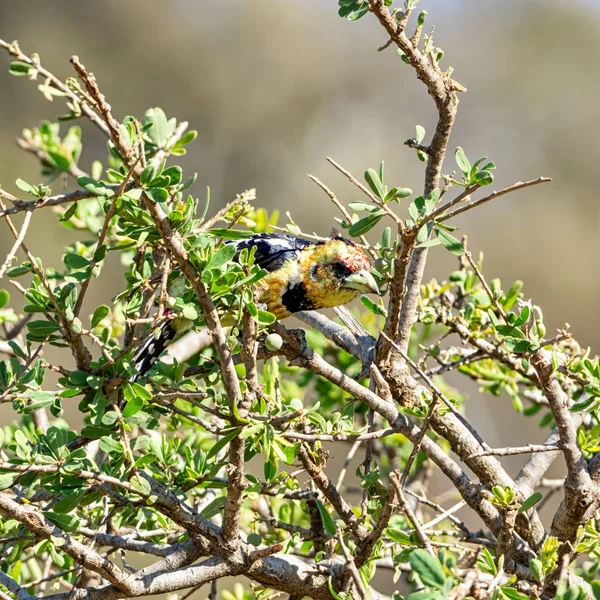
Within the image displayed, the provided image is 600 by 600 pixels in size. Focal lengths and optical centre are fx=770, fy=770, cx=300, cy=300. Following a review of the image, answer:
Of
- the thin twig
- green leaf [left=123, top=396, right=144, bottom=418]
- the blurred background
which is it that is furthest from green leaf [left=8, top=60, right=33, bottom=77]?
the blurred background

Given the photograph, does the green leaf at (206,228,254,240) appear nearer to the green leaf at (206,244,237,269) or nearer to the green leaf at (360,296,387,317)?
the green leaf at (206,244,237,269)

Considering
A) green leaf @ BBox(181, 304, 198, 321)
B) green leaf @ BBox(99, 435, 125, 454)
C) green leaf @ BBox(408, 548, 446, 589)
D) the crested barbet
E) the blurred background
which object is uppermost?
the blurred background

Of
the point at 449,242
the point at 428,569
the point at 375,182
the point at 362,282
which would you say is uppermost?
the point at 362,282

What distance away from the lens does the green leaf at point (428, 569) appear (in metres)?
1.25

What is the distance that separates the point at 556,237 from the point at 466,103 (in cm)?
340

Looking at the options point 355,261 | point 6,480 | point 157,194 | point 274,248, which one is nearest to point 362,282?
point 355,261

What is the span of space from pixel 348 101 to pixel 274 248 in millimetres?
16346

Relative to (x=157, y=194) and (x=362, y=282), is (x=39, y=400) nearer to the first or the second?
(x=157, y=194)

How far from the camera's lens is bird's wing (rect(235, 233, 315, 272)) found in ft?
9.59

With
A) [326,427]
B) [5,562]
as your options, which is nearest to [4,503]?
[5,562]

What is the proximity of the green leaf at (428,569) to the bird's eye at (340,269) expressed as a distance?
1.60 metres

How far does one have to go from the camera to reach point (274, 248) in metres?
2.97

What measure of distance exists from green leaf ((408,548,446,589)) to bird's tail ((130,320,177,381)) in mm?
1031

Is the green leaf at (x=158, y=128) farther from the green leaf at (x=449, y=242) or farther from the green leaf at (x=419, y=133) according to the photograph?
the green leaf at (x=449, y=242)
